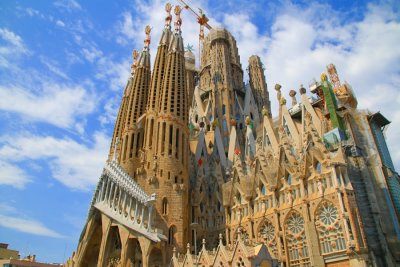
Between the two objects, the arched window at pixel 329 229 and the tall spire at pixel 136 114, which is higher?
the tall spire at pixel 136 114

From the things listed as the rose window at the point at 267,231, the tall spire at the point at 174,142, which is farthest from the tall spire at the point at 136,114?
the rose window at the point at 267,231

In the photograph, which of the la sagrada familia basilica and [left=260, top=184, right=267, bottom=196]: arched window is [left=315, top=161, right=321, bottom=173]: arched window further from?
[left=260, top=184, right=267, bottom=196]: arched window

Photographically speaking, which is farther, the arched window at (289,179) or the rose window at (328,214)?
the arched window at (289,179)

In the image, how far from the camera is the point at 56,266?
4891cm

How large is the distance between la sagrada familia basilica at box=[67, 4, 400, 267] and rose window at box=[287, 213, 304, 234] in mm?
63

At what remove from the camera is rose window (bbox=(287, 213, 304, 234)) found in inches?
858

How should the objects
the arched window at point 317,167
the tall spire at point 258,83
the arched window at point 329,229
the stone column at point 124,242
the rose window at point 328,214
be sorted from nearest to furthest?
1. the arched window at point 329,229
2. the rose window at point 328,214
3. the arched window at point 317,167
4. the stone column at point 124,242
5. the tall spire at point 258,83

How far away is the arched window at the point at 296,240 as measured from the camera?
2100 cm

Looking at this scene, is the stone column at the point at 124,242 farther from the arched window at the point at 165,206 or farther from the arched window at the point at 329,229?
the arched window at the point at 329,229

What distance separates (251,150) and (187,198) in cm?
976

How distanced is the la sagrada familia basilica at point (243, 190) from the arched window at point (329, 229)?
6 cm

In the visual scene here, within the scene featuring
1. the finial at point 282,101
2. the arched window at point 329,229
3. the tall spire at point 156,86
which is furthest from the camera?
the finial at point 282,101

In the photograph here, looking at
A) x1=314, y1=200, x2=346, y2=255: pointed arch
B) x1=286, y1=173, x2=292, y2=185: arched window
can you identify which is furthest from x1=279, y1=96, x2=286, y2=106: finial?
x1=314, y1=200, x2=346, y2=255: pointed arch

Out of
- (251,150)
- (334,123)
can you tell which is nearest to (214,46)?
(251,150)
